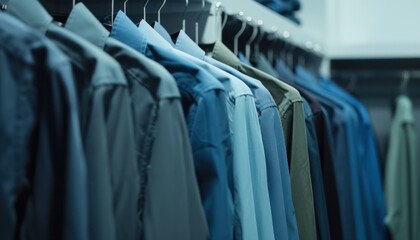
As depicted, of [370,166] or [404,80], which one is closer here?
[370,166]

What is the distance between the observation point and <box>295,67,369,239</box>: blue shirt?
1.42 meters

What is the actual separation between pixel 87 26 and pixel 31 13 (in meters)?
0.08

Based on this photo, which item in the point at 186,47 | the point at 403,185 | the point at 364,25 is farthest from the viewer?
the point at 364,25

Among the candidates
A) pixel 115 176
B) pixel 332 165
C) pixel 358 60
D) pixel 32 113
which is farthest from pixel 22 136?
pixel 358 60

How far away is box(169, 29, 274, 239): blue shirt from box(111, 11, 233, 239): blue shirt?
30 millimetres

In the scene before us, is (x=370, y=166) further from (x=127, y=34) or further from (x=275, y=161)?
(x=127, y=34)

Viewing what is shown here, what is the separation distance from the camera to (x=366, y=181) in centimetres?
161

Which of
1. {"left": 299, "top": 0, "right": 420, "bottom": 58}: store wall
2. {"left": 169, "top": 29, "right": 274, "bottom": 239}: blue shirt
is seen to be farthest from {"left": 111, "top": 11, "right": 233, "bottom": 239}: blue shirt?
{"left": 299, "top": 0, "right": 420, "bottom": 58}: store wall

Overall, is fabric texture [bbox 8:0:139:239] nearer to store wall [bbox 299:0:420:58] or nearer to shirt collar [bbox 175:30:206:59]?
shirt collar [bbox 175:30:206:59]

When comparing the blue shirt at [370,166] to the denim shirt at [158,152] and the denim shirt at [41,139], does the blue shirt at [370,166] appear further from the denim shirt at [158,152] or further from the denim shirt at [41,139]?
the denim shirt at [41,139]

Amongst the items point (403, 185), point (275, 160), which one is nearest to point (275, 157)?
point (275, 160)

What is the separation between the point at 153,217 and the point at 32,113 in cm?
21

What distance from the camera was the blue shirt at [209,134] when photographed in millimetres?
850

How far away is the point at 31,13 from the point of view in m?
0.79
